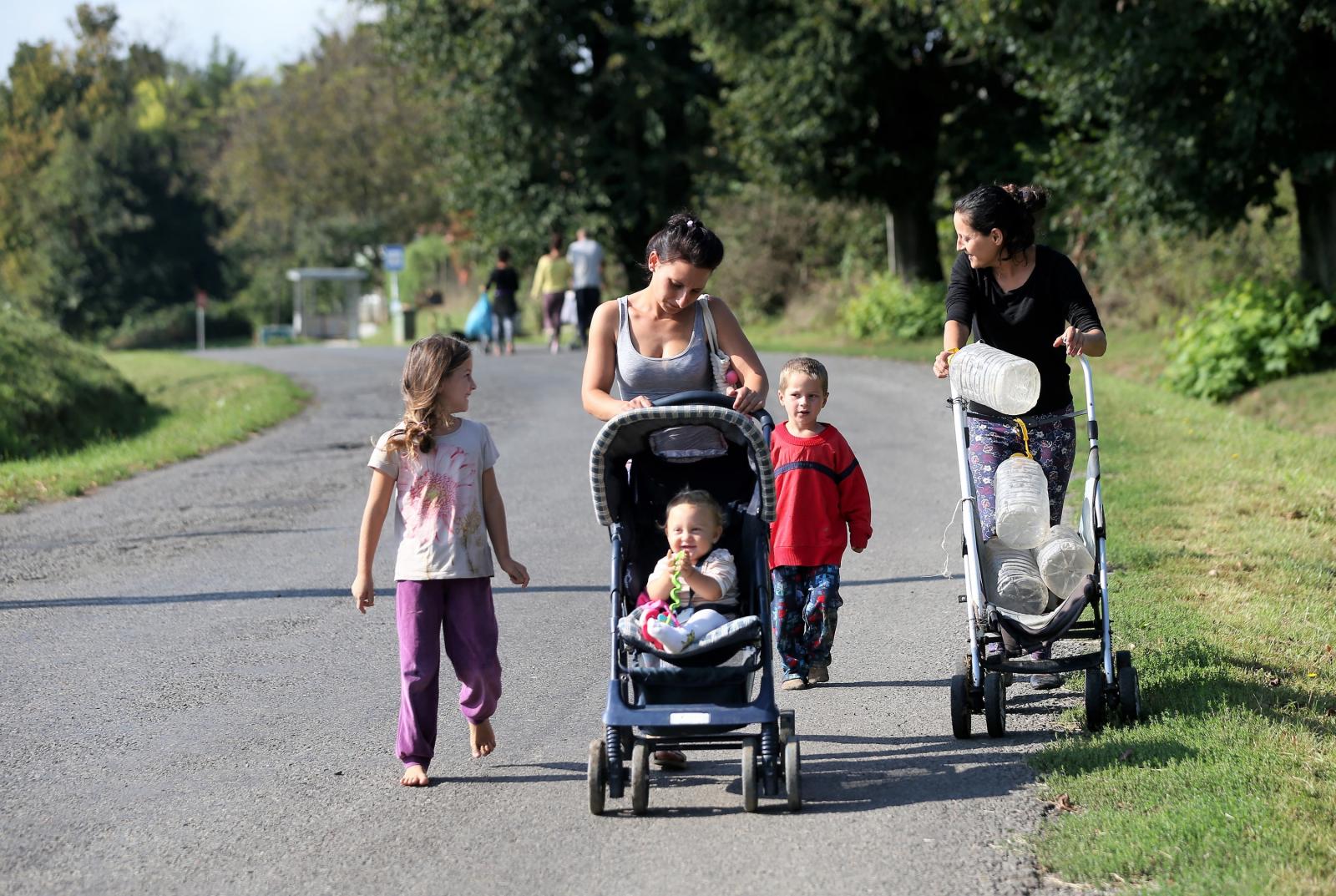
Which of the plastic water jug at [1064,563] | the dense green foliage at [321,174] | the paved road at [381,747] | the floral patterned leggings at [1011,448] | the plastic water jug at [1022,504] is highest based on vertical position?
the dense green foliage at [321,174]

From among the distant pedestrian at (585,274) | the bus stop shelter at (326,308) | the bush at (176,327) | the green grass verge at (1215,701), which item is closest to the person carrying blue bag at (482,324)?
the distant pedestrian at (585,274)

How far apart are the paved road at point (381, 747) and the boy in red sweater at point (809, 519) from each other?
1.06 ft

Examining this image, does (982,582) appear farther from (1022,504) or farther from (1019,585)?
(1022,504)

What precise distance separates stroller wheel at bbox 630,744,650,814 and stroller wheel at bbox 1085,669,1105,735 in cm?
176

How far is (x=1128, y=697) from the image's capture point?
18.7 feet

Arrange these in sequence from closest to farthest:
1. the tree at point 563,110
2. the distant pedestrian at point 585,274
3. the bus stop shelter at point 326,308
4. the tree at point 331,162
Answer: the distant pedestrian at point 585,274 < the tree at point 563,110 < the bus stop shelter at point 326,308 < the tree at point 331,162

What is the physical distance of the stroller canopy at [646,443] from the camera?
528cm

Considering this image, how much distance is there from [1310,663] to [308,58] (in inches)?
2851

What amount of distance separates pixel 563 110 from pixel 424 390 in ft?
109

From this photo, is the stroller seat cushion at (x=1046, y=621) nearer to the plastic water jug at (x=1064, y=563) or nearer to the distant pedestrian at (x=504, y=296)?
the plastic water jug at (x=1064, y=563)

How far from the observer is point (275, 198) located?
68.1m

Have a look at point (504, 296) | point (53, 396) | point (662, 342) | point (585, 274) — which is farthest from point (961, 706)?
point (504, 296)

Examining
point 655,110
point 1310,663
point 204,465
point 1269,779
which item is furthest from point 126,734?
point 655,110

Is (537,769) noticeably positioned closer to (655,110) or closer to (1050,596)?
(1050,596)
